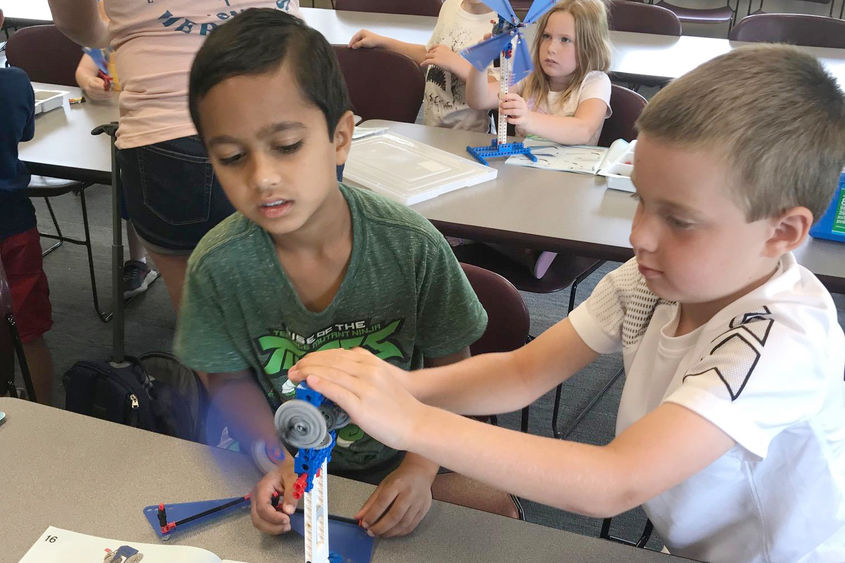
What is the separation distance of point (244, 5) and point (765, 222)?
4.29 feet

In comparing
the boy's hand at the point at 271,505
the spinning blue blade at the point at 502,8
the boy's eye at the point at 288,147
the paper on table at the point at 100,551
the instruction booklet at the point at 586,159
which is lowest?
the paper on table at the point at 100,551

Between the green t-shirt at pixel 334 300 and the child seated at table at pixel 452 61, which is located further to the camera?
the child seated at table at pixel 452 61

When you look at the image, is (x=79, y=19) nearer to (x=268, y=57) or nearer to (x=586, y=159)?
(x=268, y=57)

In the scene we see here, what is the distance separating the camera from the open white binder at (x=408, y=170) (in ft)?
6.07

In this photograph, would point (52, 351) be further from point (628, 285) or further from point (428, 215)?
point (628, 285)

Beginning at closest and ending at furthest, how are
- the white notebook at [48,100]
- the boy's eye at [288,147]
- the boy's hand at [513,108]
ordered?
the boy's eye at [288,147] < the boy's hand at [513,108] < the white notebook at [48,100]

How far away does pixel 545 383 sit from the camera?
1.06m

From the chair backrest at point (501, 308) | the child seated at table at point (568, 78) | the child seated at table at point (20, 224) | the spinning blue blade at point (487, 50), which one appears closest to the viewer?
the chair backrest at point (501, 308)

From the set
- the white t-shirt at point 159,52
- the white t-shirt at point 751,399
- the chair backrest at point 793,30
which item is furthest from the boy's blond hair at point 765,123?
the chair backrest at point 793,30

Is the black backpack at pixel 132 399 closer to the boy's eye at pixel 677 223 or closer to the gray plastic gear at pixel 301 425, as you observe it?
the gray plastic gear at pixel 301 425

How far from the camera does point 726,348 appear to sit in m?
0.79

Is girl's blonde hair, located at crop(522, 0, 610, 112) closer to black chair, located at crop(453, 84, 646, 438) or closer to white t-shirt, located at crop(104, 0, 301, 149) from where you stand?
black chair, located at crop(453, 84, 646, 438)

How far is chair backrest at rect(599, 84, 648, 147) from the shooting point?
Answer: 2.36m

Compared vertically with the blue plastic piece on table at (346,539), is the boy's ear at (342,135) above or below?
above
